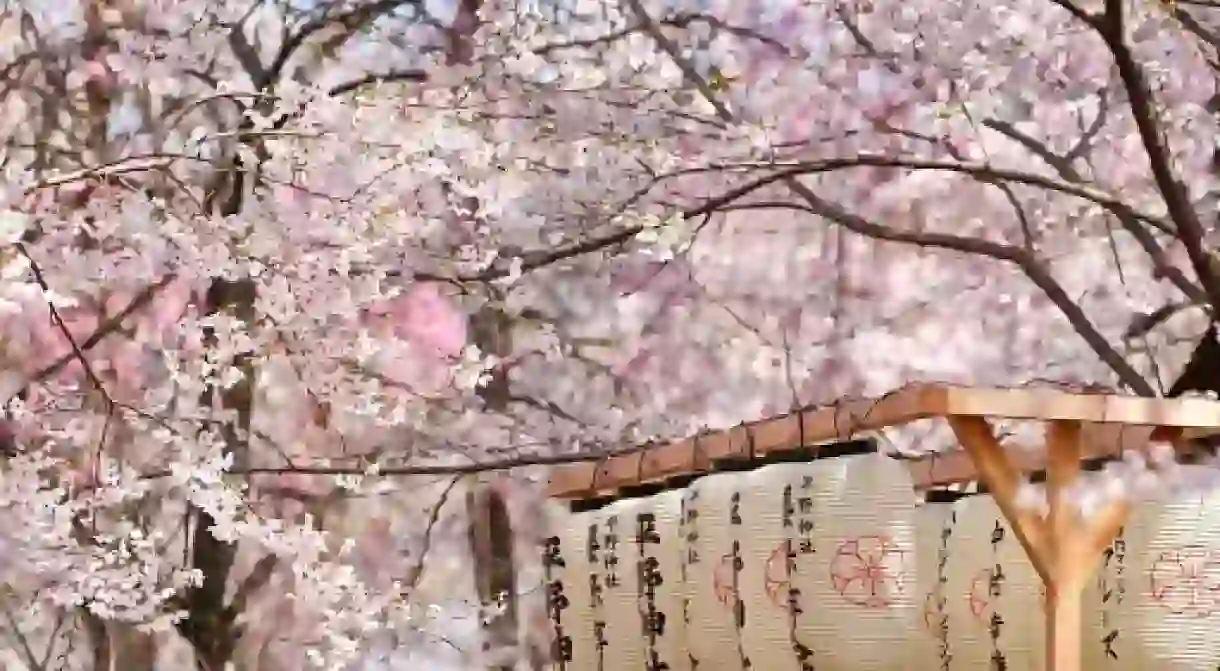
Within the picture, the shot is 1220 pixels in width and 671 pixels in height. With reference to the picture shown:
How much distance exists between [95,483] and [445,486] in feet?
4.12

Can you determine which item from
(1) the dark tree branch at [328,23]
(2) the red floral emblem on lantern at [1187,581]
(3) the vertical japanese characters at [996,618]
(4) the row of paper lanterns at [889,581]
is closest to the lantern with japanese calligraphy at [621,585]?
(4) the row of paper lanterns at [889,581]

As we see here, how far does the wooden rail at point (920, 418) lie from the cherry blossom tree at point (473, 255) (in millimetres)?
614

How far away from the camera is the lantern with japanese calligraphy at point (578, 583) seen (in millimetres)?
2676

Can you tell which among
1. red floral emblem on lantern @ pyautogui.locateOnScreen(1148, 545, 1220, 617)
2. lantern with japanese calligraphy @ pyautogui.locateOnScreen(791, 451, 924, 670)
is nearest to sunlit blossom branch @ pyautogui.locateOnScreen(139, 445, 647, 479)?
lantern with japanese calligraphy @ pyautogui.locateOnScreen(791, 451, 924, 670)

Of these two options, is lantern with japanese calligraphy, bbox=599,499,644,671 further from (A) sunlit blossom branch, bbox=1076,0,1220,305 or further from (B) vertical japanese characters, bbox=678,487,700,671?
(A) sunlit blossom branch, bbox=1076,0,1220,305

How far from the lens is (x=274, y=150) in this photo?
3.24 metres

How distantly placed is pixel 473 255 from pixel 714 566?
151 centimetres

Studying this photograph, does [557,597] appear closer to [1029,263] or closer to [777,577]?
[777,577]

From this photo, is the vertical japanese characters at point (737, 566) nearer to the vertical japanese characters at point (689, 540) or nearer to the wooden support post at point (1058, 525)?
the vertical japanese characters at point (689, 540)

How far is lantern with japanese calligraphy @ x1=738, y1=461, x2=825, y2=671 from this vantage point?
2084 mm

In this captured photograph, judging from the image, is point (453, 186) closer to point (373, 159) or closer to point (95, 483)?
point (373, 159)

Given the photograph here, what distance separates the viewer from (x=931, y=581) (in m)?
2.04

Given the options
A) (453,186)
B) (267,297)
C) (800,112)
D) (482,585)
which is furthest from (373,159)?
(482,585)

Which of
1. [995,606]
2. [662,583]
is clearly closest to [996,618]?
[995,606]
